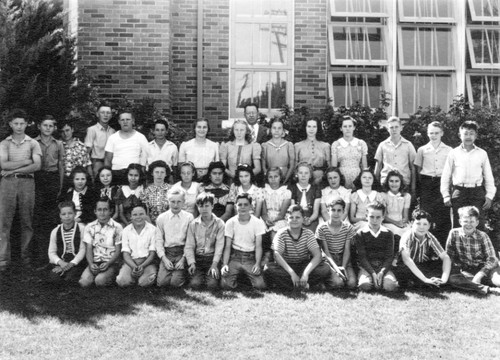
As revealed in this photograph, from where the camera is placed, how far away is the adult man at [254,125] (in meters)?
8.29

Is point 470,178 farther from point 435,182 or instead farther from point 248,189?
point 248,189

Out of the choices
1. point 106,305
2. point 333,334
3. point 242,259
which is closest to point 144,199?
point 242,259

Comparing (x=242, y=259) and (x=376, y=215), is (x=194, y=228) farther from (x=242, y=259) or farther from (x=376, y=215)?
(x=376, y=215)

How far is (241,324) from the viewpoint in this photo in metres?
5.14

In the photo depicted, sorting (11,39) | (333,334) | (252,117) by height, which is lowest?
(333,334)

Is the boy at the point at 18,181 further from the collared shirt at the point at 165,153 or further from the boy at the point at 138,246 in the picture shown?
the collared shirt at the point at 165,153

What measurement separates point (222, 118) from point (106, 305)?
4.84 meters

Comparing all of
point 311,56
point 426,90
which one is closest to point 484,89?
point 426,90

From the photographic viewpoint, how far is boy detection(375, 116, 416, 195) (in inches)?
309

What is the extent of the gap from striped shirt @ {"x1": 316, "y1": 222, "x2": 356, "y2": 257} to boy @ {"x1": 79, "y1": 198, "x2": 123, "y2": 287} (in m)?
2.06

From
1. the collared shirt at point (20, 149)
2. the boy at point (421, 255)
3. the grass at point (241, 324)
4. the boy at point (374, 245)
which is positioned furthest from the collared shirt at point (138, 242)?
the boy at point (421, 255)

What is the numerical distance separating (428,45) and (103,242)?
240 inches

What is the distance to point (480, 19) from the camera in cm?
1010

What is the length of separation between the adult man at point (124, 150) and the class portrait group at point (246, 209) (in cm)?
1
